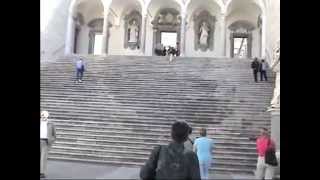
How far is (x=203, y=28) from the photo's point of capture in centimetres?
3241

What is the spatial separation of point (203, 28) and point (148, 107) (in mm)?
16244

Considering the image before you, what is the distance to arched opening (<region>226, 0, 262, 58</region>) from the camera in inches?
1251

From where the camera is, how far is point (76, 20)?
33062 millimetres

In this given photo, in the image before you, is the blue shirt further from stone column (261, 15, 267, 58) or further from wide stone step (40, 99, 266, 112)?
stone column (261, 15, 267, 58)

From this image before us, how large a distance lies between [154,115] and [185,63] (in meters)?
7.86

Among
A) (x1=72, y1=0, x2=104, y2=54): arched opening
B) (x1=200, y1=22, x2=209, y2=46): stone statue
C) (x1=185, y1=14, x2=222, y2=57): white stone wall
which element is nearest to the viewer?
(x1=185, y1=14, x2=222, y2=57): white stone wall

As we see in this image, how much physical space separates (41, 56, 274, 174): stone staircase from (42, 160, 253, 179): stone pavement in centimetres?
65

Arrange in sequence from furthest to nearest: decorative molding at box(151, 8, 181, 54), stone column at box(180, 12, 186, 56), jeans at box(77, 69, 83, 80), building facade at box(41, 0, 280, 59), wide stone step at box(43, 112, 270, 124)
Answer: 1. decorative molding at box(151, 8, 181, 54)
2. building facade at box(41, 0, 280, 59)
3. stone column at box(180, 12, 186, 56)
4. jeans at box(77, 69, 83, 80)
5. wide stone step at box(43, 112, 270, 124)

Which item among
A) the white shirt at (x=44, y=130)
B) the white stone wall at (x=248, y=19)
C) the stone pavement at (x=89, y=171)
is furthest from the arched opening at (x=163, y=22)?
the white shirt at (x=44, y=130)

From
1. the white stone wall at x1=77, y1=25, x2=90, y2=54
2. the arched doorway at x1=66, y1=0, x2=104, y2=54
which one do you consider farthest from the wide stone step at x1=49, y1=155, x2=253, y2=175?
the white stone wall at x1=77, y1=25, x2=90, y2=54

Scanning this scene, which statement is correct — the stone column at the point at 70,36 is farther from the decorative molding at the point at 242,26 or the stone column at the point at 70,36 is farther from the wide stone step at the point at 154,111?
the wide stone step at the point at 154,111

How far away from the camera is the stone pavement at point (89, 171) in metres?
10.7

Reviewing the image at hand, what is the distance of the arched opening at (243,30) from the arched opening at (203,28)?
842 millimetres
